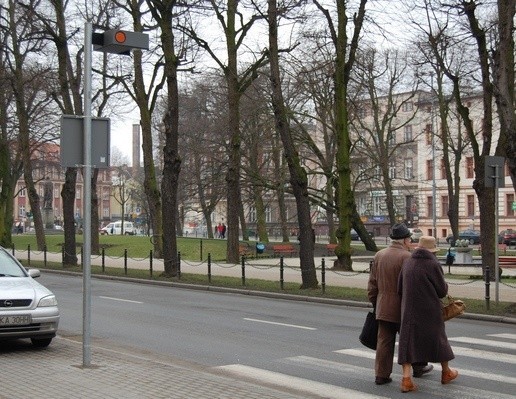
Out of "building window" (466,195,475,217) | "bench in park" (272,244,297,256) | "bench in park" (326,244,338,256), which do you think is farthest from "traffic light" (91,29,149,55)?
"building window" (466,195,475,217)

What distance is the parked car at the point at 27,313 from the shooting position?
1140cm

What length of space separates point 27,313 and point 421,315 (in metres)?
5.48

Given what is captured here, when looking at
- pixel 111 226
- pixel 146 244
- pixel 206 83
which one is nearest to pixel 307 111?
pixel 206 83

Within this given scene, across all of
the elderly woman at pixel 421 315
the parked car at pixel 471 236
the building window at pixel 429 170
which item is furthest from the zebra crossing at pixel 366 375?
the building window at pixel 429 170

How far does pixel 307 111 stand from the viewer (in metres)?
47.1

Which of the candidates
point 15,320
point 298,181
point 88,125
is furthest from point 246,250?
point 88,125

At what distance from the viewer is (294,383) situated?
9.68 m

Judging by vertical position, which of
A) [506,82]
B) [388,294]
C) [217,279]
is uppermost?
[506,82]

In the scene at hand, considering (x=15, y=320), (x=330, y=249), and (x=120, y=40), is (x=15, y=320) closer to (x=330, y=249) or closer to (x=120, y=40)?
(x=120, y=40)

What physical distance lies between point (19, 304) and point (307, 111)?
36.5m

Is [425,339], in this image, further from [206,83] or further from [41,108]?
[206,83]

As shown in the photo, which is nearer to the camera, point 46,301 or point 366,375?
point 366,375

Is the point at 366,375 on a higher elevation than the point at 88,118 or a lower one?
lower

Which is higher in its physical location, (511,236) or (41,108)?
(41,108)
